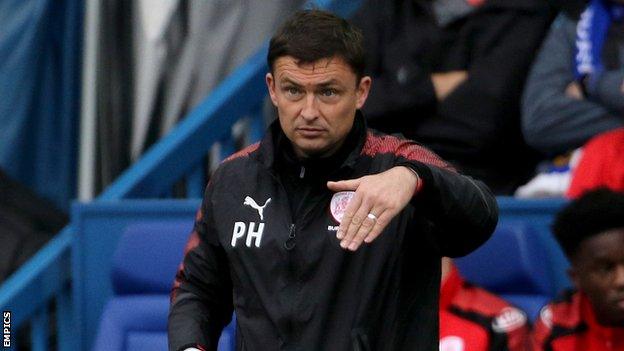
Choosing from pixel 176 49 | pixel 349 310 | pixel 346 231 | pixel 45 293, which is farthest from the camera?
pixel 176 49

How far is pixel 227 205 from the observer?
373cm

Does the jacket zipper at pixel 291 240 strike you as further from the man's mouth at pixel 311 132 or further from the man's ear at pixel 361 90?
the man's ear at pixel 361 90

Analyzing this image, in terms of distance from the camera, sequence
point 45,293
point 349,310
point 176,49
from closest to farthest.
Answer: point 349,310, point 45,293, point 176,49

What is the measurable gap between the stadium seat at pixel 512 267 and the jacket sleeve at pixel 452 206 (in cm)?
189

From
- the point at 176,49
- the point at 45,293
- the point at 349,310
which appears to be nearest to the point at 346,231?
the point at 349,310

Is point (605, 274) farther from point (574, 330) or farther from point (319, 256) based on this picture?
point (319, 256)

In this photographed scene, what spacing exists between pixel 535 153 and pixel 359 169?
2.67 metres

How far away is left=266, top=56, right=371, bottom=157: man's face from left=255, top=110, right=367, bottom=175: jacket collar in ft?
0.08

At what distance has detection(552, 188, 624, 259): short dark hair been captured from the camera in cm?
474

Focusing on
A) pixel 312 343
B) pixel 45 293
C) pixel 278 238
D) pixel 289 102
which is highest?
pixel 289 102

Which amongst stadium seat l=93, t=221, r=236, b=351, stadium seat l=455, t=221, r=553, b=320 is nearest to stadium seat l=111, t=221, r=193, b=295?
stadium seat l=93, t=221, r=236, b=351

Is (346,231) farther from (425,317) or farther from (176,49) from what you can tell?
(176,49)

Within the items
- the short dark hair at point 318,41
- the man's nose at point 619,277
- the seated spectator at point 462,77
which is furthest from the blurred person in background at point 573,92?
the short dark hair at point 318,41

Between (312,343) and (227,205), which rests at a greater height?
(227,205)
